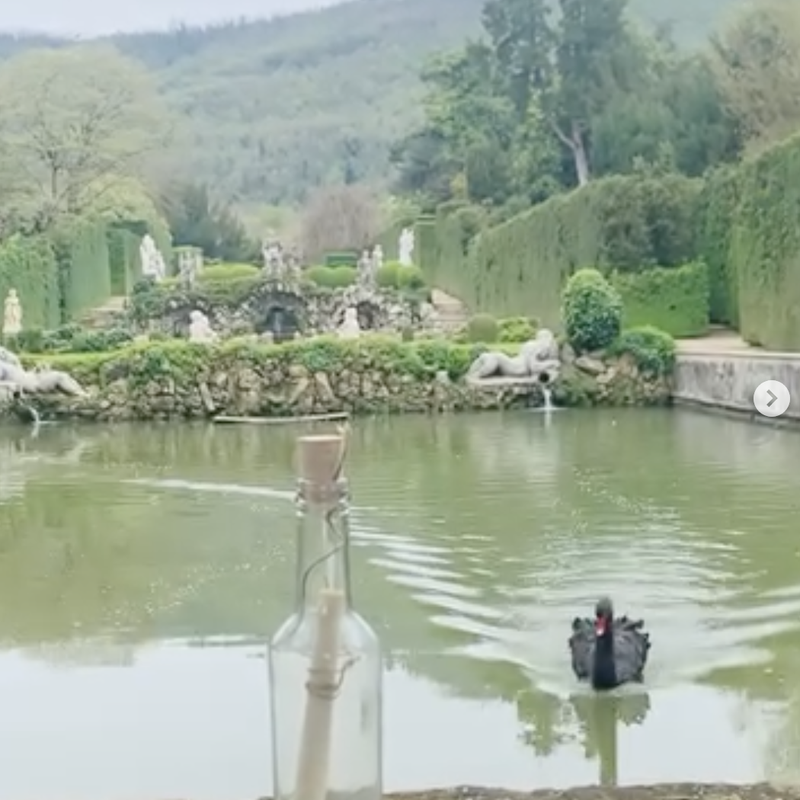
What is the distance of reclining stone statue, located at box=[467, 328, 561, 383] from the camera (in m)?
17.7

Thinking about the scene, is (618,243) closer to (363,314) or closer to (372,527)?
(363,314)

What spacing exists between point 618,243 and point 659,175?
7.25 feet

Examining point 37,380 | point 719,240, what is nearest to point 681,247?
point 719,240

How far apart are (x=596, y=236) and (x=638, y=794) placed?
22.0 m

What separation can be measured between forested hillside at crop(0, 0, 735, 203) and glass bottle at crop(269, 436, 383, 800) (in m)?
59.8

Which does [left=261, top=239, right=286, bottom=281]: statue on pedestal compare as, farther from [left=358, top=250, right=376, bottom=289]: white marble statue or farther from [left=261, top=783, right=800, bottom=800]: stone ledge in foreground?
[left=261, top=783, right=800, bottom=800]: stone ledge in foreground

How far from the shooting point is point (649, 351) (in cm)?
1781

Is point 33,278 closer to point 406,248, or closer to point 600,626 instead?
point 406,248

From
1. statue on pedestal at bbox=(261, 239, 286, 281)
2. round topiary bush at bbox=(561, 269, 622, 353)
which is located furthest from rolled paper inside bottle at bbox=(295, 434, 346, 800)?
statue on pedestal at bbox=(261, 239, 286, 281)

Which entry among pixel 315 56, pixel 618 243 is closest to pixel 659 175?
pixel 618 243

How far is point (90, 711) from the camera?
4.84m

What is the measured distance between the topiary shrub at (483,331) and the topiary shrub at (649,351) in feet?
10.3

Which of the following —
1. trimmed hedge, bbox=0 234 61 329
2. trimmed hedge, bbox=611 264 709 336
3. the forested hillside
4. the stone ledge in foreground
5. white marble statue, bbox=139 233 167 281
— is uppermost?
the forested hillside

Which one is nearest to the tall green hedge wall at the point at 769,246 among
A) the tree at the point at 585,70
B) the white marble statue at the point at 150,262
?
the tree at the point at 585,70
